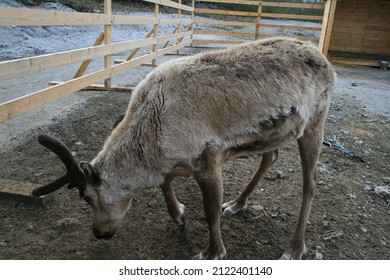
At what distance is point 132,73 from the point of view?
10.4 m

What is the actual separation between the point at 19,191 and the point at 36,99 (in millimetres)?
1676

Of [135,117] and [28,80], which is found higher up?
[135,117]

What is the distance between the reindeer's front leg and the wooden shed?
1336 centimetres

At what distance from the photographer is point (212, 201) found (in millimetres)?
2895

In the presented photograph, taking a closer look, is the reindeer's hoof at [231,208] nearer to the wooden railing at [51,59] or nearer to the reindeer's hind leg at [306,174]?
the reindeer's hind leg at [306,174]

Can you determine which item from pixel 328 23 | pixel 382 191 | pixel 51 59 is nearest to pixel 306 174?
pixel 382 191

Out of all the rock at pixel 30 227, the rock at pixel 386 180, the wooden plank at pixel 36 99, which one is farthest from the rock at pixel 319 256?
the wooden plank at pixel 36 99

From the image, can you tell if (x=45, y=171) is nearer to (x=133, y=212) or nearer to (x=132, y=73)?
(x=133, y=212)

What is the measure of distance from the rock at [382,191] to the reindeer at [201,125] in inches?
73.9

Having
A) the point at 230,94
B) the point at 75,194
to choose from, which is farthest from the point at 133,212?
the point at 230,94

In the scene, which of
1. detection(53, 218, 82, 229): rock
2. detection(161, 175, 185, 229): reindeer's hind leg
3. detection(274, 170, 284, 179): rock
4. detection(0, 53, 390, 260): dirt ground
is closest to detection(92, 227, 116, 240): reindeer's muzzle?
detection(0, 53, 390, 260): dirt ground

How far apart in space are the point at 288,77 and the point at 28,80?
6.92 metres

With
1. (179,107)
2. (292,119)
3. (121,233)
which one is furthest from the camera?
(121,233)

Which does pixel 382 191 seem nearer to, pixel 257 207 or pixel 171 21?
pixel 257 207
